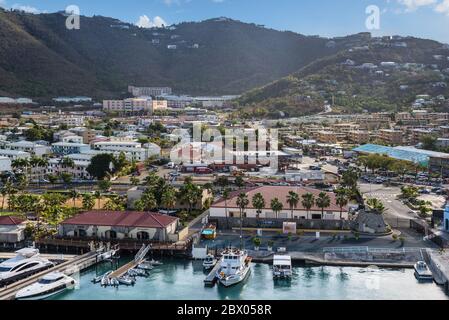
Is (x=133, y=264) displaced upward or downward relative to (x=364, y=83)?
downward

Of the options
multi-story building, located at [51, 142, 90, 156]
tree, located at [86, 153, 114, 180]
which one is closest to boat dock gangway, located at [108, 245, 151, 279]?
tree, located at [86, 153, 114, 180]

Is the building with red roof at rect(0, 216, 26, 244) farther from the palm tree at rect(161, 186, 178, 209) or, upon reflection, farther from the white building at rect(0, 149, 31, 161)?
the white building at rect(0, 149, 31, 161)

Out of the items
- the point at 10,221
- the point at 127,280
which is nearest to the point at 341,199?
the point at 127,280

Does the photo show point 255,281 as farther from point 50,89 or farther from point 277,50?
point 277,50

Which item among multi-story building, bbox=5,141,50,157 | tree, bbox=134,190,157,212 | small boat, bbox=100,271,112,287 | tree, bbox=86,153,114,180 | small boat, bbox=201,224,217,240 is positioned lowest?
small boat, bbox=100,271,112,287

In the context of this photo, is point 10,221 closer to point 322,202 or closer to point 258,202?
point 258,202

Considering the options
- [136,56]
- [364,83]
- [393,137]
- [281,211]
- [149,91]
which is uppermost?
[136,56]
